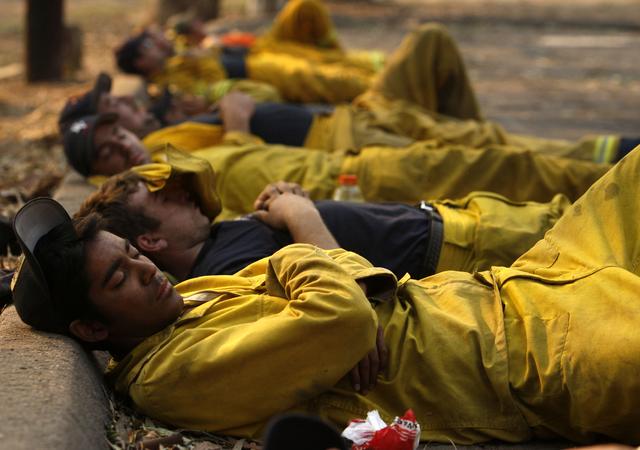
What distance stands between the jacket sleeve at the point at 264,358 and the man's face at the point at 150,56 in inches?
219

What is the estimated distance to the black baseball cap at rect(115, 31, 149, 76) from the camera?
7.97 m

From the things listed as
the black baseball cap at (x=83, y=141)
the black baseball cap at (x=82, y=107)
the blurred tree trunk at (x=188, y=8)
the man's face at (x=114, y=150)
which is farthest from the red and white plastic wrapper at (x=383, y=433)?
the blurred tree trunk at (x=188, y=8)

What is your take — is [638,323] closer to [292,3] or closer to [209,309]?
[209,309]

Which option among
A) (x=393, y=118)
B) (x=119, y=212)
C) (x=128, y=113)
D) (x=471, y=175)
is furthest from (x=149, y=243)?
(x=393, y=118)

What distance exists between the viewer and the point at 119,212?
139 inches

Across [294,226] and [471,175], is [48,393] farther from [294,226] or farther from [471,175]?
[471,175]

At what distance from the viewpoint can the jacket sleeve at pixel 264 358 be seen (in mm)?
2588

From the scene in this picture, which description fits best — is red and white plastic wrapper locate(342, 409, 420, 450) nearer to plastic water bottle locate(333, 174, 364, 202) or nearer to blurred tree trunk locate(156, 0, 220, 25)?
plastic water bottle locate(333, 174, 364, 202)

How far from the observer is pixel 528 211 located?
3.96 metres

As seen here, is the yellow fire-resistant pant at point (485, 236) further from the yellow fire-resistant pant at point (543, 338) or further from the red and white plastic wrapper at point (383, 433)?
the red and white plastic wrapper at point (383, 433)

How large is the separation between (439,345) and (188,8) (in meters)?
13.0

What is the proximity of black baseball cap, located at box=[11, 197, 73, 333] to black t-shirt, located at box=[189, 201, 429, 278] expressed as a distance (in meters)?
0.78

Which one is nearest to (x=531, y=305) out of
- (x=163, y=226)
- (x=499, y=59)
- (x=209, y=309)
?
(x=209, y=309)

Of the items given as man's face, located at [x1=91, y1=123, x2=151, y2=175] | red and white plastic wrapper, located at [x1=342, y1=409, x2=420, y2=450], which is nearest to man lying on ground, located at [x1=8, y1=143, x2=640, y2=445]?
red and white plastic wrapper, located at [x1=342, y1=409, x2=420, y2=450]
